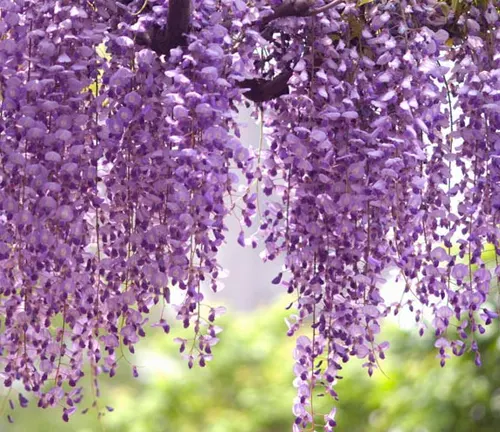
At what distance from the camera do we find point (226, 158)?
1.39 meters

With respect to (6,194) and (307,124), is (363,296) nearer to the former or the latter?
(307,124)

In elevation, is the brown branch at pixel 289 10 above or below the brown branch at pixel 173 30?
above

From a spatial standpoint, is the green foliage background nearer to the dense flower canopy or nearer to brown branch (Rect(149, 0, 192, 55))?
the dense flower canopy

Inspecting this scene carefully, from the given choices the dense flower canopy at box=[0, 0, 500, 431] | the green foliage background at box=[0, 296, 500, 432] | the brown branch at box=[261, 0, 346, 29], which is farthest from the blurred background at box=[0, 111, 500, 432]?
the brown branch at box=[261, 0, 346, 29]

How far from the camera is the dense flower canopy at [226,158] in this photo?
139 cm

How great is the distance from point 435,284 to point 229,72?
499 millimetres

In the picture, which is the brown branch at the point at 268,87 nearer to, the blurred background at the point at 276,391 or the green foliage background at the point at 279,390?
the blurred background at the point at 276,391

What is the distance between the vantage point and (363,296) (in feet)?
5.03

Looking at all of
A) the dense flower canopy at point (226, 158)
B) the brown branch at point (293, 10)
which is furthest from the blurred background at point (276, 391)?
the brown branch at point (293, 10)

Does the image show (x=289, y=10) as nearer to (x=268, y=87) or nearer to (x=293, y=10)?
(x=293, y=10)

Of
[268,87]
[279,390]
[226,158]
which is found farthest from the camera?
[279,390]

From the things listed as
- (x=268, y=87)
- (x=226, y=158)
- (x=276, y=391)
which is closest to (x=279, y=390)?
(x=276, y=391)

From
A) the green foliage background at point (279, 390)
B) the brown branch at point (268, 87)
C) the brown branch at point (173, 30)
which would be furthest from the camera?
the green foliage background at point (279, 390)

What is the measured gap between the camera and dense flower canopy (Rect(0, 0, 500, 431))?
1390mm
